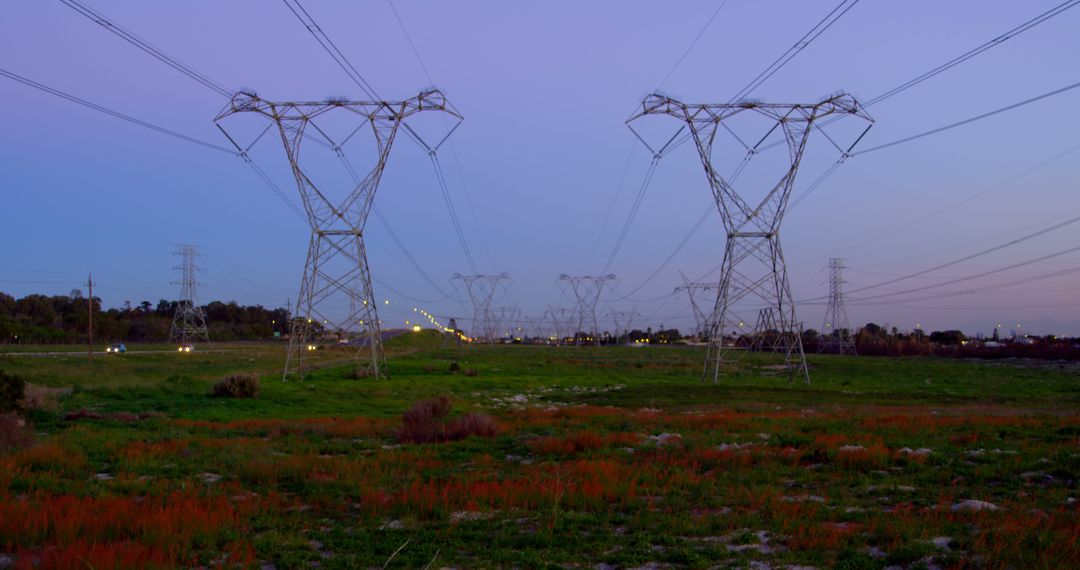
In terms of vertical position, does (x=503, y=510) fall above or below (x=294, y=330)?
below

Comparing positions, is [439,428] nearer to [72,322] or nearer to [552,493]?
[552,493]

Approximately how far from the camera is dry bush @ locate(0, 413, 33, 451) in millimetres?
16609

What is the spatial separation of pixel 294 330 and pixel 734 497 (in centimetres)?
3757

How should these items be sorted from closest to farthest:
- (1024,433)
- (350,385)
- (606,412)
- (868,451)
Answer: (868,451) → (1024,433) → (606,412) → (350,385)

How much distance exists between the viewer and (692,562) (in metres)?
9.13

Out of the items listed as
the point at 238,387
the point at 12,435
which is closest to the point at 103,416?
the point at 12,435

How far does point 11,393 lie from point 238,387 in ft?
42.2

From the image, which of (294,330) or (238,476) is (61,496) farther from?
(294,330)

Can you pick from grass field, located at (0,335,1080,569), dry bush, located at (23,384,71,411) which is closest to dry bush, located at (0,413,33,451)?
grass field, located at (0,335,1080,569)

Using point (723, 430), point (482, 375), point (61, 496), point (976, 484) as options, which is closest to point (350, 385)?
point (482, 375)

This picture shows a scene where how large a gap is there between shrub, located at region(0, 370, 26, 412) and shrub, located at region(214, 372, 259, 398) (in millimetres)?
12025

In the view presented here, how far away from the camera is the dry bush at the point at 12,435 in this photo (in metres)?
16.6

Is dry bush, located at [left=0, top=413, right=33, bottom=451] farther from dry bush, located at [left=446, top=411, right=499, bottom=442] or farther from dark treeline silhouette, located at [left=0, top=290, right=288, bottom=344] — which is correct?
dark treeline silhouette, located at [left=0, top=290, right=288, bottom=344]

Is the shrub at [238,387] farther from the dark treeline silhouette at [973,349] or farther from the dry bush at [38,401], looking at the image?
the dark treeline silhouette at [973,349]
